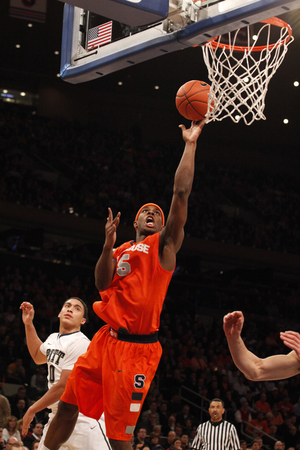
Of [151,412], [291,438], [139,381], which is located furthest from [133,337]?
[291,438]

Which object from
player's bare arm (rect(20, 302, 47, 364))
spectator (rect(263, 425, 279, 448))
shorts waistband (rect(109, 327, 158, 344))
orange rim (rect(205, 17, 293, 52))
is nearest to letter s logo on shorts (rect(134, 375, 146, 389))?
shorts waistband (rect(109, 327, 158, 344))

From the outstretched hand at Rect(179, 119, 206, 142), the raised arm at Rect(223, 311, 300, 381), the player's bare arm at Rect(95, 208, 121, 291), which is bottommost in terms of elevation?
the raised arm at Rect(223, 311, 300, 381)

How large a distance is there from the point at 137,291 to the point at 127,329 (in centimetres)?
28

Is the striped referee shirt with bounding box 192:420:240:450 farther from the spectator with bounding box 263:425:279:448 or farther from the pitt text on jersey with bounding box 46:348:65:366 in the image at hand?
the pitt text on jersey with bounding box 46:348:65:366

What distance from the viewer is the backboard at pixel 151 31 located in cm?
374

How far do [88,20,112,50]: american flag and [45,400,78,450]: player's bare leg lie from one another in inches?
115

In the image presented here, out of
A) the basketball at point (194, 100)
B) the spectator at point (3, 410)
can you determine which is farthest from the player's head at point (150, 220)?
the spectator at point (3, 410)

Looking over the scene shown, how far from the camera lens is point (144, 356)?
3.91 m

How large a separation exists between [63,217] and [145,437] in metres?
9.57

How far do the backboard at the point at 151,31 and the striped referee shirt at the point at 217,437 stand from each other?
5.45 metres

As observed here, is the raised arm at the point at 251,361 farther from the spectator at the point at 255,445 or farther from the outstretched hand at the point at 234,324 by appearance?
the spectator at the point at 255,445

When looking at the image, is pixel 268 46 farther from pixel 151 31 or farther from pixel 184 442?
pixel 184 442

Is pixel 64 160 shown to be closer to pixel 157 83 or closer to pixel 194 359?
pixel 157 83

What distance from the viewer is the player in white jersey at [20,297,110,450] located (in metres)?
4.67
